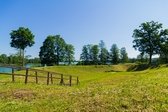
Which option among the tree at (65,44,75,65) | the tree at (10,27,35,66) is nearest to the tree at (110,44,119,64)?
the tree at (65,44,75,65)

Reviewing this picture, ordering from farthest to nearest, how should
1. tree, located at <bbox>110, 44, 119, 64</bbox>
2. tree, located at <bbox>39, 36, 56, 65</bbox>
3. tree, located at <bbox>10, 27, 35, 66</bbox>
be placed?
tree, located at <bbox>110, 44, 119, 64</bbox> → tree, located at <bbox>39, 36, 56, 65</bbox> → tree, located at <bbox>10, 27, 35, 66</bbox>

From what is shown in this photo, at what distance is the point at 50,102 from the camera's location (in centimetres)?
1495

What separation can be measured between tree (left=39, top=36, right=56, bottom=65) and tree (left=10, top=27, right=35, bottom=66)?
3987cm

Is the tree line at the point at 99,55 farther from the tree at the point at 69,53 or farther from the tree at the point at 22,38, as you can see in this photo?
the tree at the point at 22,38

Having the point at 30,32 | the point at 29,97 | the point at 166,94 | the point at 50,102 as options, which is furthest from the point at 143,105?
the point at 30,32

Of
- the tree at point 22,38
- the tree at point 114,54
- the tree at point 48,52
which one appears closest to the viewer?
the tree at point 22,38

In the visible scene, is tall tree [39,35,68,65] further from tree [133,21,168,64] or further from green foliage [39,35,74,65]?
tree [133,21,168,64]

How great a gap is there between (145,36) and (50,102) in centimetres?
10250

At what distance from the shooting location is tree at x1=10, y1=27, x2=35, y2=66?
8956cm

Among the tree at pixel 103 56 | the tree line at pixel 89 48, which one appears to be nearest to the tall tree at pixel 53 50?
the tree line at pixel 89 48

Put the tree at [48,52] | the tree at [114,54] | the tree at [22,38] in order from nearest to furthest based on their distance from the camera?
the tree at [22,38]
the tree at [48,52]
the tree at [114,54]

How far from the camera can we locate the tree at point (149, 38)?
4473 inches

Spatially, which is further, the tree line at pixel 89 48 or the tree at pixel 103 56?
the tree at pixel 103 56

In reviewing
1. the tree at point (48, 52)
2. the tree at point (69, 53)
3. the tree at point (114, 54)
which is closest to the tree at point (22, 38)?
the tree at point (48, 52)
